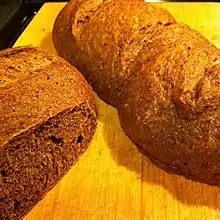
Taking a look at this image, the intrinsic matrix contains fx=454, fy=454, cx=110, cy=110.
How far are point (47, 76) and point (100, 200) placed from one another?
0.41 metres

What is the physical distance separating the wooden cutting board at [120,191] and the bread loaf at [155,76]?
4cm

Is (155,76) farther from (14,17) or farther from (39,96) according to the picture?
(14,17)

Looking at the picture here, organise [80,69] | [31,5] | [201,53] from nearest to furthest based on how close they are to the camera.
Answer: [201,53], [80,69], [31,5]

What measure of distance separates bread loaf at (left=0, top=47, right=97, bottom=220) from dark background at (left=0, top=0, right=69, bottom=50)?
56cm

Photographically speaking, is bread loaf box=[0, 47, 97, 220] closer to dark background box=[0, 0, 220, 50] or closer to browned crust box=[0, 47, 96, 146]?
browned crust box=[0, 47, 96, 146]

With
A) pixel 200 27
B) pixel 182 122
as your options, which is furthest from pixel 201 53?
pixel 200 27

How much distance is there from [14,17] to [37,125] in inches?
40.5

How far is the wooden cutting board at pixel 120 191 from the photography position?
1.29m

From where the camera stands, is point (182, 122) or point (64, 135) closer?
point (182, 122)

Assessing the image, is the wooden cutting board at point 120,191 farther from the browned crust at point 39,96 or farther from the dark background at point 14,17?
the dark background at point 14,17

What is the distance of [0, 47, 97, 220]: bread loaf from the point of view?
127 centimetres

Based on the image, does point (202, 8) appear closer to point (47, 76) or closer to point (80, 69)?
point (80, 69)

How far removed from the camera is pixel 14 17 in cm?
215

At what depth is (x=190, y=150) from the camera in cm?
127
